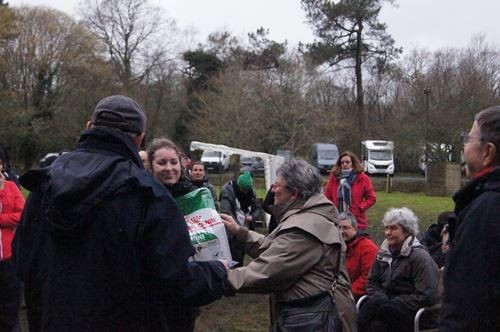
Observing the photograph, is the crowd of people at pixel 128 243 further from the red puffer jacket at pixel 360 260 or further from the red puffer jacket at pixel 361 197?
the red puffer jacket at pixel 361 197

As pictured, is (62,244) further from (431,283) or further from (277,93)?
(277,93)

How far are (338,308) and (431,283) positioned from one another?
1.75 m

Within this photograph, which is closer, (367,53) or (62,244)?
(62,244)

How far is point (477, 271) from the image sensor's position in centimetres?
233

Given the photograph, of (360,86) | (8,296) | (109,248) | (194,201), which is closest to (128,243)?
(109,248)

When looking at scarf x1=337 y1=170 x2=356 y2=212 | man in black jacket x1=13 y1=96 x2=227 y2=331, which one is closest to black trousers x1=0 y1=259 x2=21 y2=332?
man in black jacket x1=13 y1=96 x2=227 y2=331

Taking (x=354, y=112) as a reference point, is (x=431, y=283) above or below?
below

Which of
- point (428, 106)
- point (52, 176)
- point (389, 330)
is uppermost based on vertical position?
point (428, 106)

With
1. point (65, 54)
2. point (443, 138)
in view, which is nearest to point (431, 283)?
point (443, 138)

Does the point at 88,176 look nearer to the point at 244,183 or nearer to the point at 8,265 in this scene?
the point at 8,265

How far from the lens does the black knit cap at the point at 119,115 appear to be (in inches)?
95.1

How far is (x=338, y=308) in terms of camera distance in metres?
3.59

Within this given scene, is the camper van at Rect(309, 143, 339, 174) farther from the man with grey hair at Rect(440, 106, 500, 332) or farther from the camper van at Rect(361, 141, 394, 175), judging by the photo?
the man with grey hair at Rect(440, 106, 500, 332)

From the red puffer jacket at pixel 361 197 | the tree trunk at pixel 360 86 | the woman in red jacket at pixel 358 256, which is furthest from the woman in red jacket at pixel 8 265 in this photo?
the tree trunk at pixel 360 86
